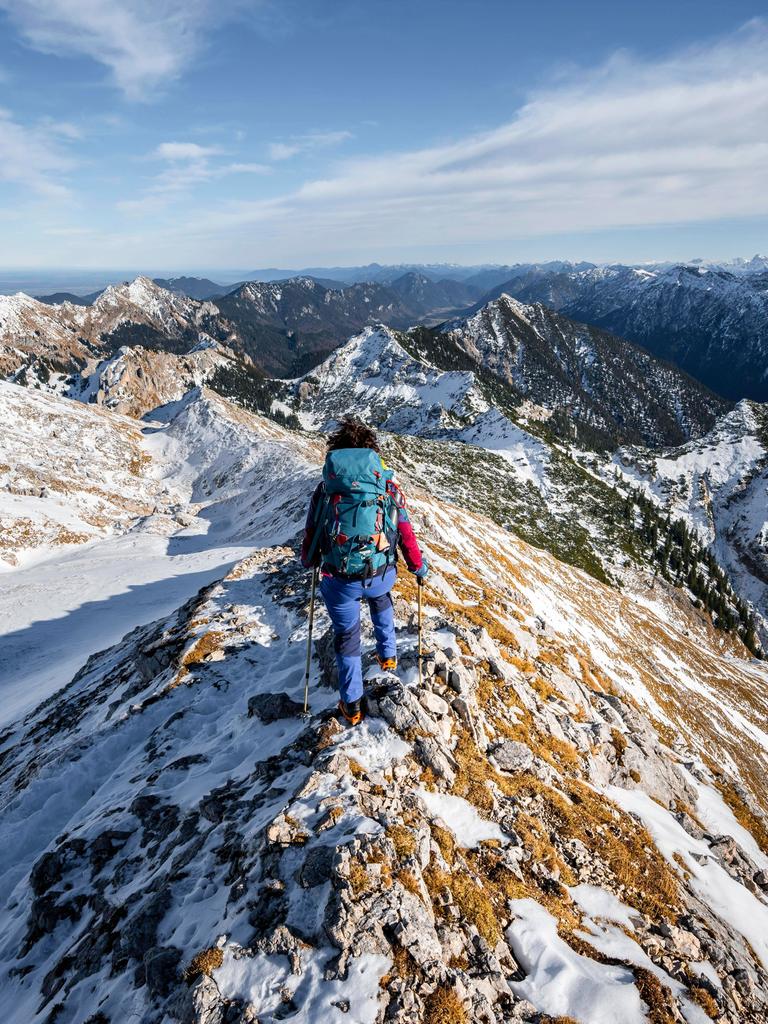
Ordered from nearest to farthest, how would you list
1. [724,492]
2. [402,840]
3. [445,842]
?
[402,840] < [445,842] < [724,492]

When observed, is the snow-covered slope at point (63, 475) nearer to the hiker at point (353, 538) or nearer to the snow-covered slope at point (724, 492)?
the hiker at point (353, 538)

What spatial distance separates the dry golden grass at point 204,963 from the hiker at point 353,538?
12.9 feet

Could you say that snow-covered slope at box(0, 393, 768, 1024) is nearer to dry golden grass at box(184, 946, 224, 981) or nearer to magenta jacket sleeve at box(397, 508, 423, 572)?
dry golden grass at box(184, 946, 224, 981)

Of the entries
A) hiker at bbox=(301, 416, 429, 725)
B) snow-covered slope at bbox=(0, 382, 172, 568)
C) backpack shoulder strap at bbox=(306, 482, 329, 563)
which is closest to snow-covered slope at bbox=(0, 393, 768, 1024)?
hiker at bbox=(301, 416, 429, 725)

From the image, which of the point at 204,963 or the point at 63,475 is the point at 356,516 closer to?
the point at 204,963

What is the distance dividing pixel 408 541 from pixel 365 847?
4.90 meters

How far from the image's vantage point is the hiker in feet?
27.9

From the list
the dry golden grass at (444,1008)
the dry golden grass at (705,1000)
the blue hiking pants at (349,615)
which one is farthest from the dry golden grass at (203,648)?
the dry golden grass at (705,1000)

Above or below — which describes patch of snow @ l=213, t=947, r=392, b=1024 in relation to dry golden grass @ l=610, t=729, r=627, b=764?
above

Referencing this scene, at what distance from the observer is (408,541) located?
31.1 feet

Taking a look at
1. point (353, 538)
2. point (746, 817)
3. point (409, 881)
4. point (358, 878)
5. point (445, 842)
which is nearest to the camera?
point (358, 878)

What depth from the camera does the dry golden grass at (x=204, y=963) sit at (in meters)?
5.61

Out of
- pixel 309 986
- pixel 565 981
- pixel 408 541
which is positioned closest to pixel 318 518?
pixel 408 541

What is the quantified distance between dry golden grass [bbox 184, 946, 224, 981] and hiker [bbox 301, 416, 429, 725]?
3.94m
